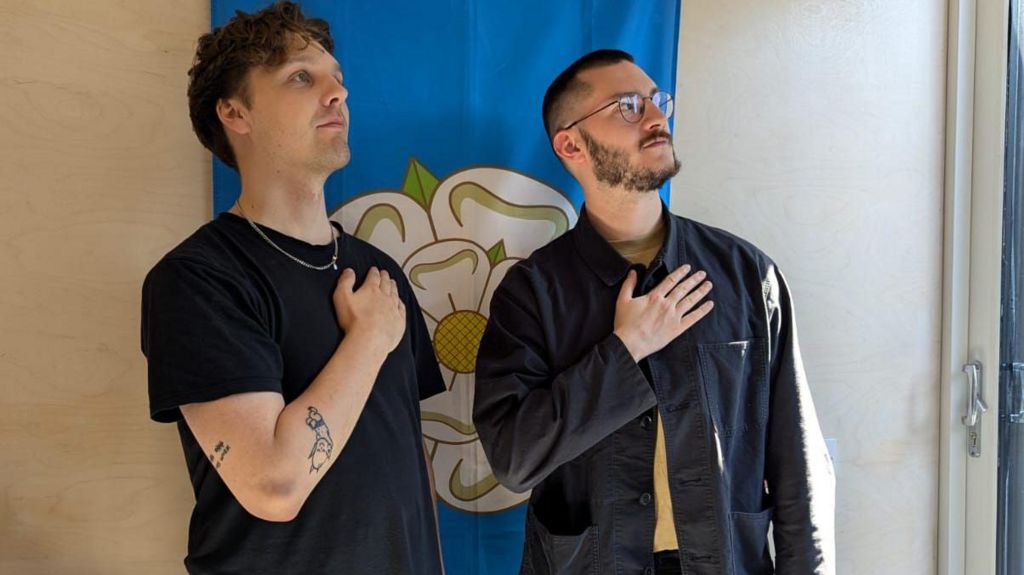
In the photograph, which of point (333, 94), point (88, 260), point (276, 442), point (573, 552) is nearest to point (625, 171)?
point (333, 94)

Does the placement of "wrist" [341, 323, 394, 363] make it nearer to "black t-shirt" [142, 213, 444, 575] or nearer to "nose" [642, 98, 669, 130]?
"black t-shirt" [142, 213, 444, 575]

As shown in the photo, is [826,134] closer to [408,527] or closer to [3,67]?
[408,527]

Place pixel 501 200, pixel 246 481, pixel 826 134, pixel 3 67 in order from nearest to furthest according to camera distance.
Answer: pixel 246 481, pixel 3 67, pixel 501 200, pixel 826 134

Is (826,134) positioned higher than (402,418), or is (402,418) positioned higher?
(826,134)

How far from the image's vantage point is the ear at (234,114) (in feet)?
4.83

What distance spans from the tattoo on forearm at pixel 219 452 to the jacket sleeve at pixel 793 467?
102cm

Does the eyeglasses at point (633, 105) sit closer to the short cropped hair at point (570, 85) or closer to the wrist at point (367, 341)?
the short cropped hair at point (570, 85)

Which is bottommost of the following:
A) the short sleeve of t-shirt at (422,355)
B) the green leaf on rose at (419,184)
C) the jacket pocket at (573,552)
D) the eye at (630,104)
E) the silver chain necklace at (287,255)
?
the jacket pocket at (573,552)

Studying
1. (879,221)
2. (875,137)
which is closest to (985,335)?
(879,221)

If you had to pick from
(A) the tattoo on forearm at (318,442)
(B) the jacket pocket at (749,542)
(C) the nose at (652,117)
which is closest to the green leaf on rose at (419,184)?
(C) the nose at (652,117)

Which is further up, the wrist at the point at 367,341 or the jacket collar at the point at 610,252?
the jacket collar at the point at 610,252

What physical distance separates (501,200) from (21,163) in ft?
3.40

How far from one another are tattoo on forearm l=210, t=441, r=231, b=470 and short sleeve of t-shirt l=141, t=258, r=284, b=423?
79 mm

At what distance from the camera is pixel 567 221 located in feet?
6.29
